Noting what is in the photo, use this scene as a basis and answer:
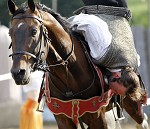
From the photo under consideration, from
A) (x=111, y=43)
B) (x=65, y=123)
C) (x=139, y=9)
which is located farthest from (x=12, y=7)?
(x=139, y=9)

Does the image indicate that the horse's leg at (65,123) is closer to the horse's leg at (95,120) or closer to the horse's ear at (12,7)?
the horse's leg at (95,120)

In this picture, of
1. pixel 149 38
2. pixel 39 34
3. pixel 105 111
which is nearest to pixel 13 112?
pixel 149 38

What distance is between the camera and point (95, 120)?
770cm

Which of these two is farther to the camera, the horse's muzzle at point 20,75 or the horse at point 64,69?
the horse at point 64,69

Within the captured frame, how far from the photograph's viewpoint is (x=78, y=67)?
7.61 meters

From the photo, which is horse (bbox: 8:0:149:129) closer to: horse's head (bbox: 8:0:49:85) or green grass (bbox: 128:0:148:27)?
horse's head (bbox: 8:0:49:85)

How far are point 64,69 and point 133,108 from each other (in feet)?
5.33

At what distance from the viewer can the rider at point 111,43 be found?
7.72 metres

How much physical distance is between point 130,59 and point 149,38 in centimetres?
755

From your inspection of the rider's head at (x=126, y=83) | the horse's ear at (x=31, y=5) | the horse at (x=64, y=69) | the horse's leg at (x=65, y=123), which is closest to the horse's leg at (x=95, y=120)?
the horse at (x=64, y=69)

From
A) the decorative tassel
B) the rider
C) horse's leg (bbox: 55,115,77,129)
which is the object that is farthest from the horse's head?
the decorative tassel

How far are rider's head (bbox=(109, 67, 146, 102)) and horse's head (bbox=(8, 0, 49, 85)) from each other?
101 cm

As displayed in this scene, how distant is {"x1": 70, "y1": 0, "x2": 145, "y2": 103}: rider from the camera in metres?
7.72

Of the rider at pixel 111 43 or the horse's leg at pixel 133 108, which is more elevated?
the rider at pixel 111 43
